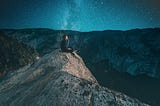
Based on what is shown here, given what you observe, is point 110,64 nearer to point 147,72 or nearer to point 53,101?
point 147,72

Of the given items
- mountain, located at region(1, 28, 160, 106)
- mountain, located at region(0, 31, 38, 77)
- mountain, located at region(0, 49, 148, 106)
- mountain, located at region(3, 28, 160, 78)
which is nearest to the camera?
mountain, located at region(0, 49, 148, 106)

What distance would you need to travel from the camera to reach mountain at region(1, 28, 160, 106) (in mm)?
90375

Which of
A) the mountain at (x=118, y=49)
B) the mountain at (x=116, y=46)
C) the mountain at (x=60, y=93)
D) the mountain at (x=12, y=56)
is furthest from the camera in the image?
the mountain at (x=116, y=46)

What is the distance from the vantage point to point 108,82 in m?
70.4

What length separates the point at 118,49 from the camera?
10700cm

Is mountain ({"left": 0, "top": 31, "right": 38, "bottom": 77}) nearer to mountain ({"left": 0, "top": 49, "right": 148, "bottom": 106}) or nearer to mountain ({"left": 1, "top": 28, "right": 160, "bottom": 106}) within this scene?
mountain ({"left": 0, "top": 49, "right": 148, "bottom": 106})

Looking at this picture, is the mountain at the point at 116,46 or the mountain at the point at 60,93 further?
the mountain at the point at 116,46

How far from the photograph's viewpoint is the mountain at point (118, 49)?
90.4m

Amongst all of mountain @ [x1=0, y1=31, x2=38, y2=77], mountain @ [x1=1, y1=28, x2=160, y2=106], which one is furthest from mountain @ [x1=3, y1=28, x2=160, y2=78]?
mountain @ [x1=0, y1=31, x2=38, y2=77]

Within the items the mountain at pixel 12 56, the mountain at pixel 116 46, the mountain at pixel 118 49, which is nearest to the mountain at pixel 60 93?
the mountain at pixel 12 56

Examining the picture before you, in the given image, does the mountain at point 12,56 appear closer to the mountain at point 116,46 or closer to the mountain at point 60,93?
the mountain at point 60,93

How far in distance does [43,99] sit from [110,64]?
3475 inches

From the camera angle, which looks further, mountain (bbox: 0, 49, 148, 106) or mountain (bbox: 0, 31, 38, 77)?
mountain (bbox: 0, 31, 38, 77)

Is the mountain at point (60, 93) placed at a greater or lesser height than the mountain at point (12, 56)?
greater
